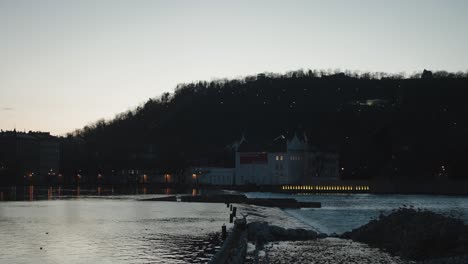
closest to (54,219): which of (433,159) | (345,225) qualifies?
(345,225)

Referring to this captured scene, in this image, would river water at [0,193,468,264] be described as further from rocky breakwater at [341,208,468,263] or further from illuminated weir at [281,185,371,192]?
illuminated weir at [281,185,371,192]

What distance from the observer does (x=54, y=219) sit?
206ft

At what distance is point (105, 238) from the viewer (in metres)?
46.0

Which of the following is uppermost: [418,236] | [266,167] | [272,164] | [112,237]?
[272,164]

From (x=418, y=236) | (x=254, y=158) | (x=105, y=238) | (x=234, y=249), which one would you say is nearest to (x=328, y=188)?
(x=254, y=158)

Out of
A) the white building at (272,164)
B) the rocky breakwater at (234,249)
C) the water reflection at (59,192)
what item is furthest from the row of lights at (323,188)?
the rocky breakwater at (234,249)

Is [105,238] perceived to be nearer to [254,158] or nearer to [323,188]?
[323,188]

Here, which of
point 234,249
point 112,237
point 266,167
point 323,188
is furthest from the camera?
point 266,167

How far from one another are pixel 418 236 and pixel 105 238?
809 inches

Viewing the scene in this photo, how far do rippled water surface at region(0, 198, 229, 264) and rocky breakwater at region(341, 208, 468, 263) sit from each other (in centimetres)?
1103

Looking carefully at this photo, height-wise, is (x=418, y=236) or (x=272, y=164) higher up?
(x=272, y=164)

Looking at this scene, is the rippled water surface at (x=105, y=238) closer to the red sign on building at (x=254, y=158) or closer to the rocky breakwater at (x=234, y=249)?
the rocky breakwater at (x=234, y=249)

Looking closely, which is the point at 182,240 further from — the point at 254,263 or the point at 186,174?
the point at 186,174

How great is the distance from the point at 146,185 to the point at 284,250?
15966cm
